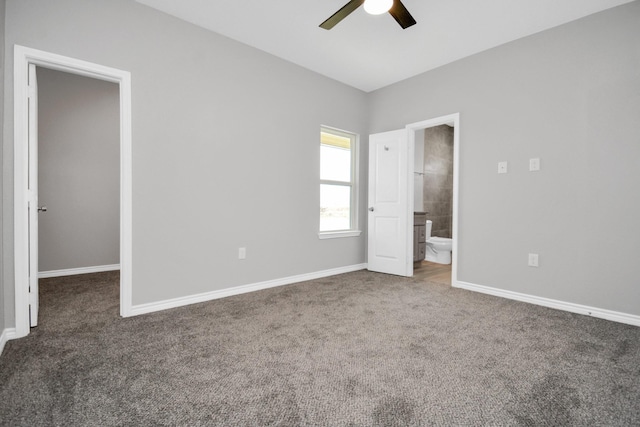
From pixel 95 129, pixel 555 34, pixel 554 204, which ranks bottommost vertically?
pixel 554 204

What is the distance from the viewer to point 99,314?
2.54 metres

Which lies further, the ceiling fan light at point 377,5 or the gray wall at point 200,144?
the gray wall at point 200,144

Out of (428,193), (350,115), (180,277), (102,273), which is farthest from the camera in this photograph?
(428,193)

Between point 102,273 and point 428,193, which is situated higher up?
point 428,193

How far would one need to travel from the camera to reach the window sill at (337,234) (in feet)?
13.0

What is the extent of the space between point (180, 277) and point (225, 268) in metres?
0.44

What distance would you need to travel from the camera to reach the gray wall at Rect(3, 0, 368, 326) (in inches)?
90.9

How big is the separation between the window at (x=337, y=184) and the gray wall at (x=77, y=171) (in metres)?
3.01

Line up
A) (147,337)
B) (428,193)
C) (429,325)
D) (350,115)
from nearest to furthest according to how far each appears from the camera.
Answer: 1. (147,337)
2. (429,325)
3. (350,115)
4. (428,193)

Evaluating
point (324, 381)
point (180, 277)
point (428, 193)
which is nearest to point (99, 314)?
point (180, 277)

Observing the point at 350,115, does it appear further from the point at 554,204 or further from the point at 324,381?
the point at 324,381

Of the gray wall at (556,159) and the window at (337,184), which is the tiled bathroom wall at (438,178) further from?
the gray wall at (556,159)

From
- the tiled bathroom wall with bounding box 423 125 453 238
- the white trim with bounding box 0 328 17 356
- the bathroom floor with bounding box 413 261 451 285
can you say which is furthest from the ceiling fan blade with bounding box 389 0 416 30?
the tiled bathroom wall with bounding box 423 125 453 238

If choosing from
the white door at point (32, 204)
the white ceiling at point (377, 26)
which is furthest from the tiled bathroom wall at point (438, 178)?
the white door at point (32, 204)
